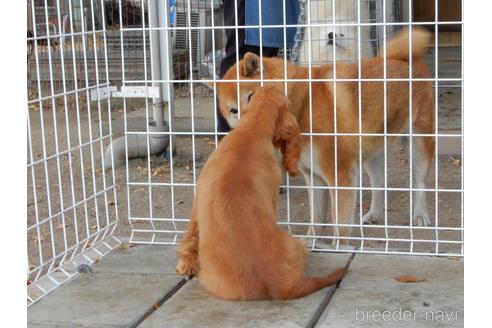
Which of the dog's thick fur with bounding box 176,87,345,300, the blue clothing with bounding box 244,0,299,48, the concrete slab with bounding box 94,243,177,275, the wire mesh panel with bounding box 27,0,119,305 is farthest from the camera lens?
the blue clothing with bounding box 244,0,299,48

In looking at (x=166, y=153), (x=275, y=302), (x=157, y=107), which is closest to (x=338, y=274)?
(x=275, y=302)

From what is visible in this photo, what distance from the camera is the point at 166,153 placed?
6.50 m

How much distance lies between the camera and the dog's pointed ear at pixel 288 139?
3.45 meters

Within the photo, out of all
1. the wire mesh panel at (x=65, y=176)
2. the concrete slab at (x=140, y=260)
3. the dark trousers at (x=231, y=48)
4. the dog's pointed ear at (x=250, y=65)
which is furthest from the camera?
the dark trousers at (x=231, y=48)

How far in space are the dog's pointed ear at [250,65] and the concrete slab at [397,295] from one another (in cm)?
118

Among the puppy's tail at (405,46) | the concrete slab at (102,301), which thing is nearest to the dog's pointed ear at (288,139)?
the concrete slab at (102,301)

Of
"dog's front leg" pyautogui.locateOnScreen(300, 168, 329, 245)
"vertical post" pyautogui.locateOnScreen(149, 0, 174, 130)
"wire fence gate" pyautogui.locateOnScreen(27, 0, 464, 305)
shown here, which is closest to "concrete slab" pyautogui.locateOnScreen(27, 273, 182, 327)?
"wire fence gate" pyautogui.locateOnScreen(27, 0, 464, 305)

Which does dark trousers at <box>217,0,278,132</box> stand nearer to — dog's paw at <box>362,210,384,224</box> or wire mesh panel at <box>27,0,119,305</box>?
wire mesh panel at <box>27,0,119,305</box>

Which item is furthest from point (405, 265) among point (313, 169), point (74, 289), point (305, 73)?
point (74, 289)

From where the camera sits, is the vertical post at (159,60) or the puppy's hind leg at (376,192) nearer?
the puppy's hind leg at (376,192)

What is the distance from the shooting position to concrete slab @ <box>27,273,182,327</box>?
3027 mm

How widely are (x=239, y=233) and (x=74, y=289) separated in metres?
0.89

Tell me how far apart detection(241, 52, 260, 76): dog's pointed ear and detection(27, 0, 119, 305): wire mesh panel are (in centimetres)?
74

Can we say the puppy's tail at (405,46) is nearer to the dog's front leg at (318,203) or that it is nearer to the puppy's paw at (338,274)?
the dog's front leg at (318,203)
